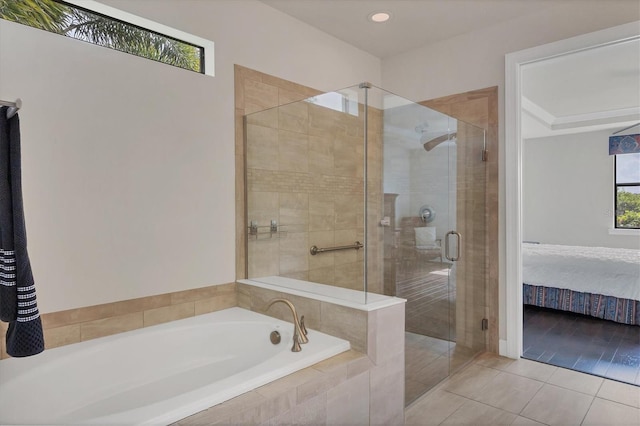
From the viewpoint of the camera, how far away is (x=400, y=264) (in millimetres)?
2822

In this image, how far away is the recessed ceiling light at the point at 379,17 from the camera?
9.97 ft

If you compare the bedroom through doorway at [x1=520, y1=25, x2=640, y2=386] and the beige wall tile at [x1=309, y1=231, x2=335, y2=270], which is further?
the bedroom through doorway at [x1=520, y1=25, x2=640, y2=386]

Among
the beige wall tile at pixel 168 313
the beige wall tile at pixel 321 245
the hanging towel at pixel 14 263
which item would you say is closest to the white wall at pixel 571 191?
the beige wall tile at pixel 321 245

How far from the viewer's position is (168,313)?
2400 millimetres

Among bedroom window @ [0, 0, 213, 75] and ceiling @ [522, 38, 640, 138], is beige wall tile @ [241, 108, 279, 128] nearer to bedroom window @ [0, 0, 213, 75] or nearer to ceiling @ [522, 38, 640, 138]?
bedroom window @ [0, 0, 213, 75]

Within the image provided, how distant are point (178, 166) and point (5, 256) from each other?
1201 millimetres

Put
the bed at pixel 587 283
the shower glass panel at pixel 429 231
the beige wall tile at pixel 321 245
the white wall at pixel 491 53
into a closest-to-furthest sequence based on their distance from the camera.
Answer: the shower glass panel at pixel 429 231 < the white wall at pixel 491 53 < the beige wall tile at pixel 321 245 < the bed at pixel 587 283

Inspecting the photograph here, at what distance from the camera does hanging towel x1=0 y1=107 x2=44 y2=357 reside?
1331mm

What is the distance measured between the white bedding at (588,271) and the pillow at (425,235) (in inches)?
86.7

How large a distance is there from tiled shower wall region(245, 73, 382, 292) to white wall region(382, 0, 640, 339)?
3.91ft

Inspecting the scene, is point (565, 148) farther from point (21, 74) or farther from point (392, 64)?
point (21, 74)

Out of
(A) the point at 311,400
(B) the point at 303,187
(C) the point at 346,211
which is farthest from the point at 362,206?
(A) the point at 311,400

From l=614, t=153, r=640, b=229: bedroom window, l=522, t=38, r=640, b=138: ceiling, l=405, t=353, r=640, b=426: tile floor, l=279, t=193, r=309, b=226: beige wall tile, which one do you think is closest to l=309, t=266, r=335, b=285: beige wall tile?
l=279, t=193, r=309, b=226: beige wall tile

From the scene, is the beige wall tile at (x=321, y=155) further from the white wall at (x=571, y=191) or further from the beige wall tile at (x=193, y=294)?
the white wall at (x=571, y=191)
